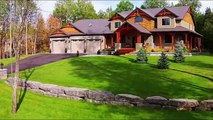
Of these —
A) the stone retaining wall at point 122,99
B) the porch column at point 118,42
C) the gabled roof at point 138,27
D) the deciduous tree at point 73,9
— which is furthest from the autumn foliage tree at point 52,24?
the stone retaining wall at point 122,99

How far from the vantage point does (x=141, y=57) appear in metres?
30.7

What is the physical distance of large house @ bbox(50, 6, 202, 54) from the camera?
147ft

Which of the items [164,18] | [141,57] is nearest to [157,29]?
[164,18]

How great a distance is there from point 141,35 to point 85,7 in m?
43.8

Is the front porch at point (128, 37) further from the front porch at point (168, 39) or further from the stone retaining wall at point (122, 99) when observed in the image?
the stone retaining wall at point (122, 99)

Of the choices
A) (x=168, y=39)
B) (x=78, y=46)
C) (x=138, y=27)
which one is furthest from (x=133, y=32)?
(x=78, y=46)

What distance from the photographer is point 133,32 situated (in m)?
47.2

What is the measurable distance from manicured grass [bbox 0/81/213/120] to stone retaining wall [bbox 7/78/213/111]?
49 cm

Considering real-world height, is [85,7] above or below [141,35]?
above

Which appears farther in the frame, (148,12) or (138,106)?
(148,12)

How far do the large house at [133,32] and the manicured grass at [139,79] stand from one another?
15.4 metres

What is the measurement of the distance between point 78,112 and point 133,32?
34127 mm

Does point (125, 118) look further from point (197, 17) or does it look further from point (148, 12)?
point (197, 17)

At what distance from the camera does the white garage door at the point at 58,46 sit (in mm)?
52969
